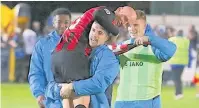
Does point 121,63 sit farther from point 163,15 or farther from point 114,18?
point 163,15

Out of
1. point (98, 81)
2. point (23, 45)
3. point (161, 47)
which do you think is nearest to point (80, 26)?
point (98, 81)

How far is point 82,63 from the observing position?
4.40 m

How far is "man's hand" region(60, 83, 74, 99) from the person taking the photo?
4.31 metres

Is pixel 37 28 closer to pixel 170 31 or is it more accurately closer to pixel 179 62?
pixel 170 31

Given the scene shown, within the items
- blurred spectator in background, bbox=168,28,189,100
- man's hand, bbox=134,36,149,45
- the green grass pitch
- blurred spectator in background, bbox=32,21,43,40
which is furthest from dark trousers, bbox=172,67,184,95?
man's hand, bbox=134,36,149,45

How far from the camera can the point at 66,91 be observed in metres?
4.34

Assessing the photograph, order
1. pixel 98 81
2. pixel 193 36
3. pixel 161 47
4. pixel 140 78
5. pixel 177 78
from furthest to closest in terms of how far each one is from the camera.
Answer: pixel 193 36 → pixel 177 78 → pixel 140 78 → pixel 161 47 → pixel 98 81

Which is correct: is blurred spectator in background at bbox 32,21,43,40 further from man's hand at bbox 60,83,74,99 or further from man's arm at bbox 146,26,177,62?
man's hand at bbox 60,83,74,99

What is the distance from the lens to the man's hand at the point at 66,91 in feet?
14.1

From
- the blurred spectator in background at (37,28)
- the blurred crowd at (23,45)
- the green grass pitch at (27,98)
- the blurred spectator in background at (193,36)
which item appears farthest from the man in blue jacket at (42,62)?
the blurred spectator in background at (193,36)

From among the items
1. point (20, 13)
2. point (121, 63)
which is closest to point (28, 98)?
point (20, 13)

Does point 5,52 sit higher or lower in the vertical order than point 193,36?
lower

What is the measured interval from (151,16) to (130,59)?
19.2 ft

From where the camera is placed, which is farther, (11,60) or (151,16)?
(11,60)
